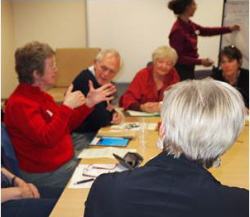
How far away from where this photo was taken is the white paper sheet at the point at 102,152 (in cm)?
170

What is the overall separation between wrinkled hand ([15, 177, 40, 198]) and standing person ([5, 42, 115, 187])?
0.14 meters

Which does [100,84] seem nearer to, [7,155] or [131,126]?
[131,126]

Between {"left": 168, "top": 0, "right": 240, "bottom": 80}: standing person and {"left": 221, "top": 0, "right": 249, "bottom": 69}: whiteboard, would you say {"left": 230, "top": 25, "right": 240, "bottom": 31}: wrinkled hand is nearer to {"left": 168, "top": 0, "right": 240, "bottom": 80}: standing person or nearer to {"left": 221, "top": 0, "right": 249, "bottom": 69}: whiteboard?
{"left": 221, "top": 0, "right": 249, "bottom": 69}: whiteboard

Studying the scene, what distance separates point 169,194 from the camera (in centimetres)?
82

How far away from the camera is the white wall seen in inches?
163

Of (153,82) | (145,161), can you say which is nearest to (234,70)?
(153,82)

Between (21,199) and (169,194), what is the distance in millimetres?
970

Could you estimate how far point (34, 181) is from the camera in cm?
183

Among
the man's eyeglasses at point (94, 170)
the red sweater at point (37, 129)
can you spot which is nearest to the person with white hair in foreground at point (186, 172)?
the man's eyeglasses at point (94, 170)

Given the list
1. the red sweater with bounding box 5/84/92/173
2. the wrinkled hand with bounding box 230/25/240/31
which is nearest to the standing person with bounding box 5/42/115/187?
the red sweater with bounding box 5/84/92/173

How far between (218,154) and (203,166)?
5cm

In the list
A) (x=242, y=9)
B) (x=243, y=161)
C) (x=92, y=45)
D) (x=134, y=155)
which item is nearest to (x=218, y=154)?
(x=134, y=155)

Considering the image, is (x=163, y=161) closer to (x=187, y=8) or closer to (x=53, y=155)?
(x=53, y=155)

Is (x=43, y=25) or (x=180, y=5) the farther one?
(x=43, y=25)
